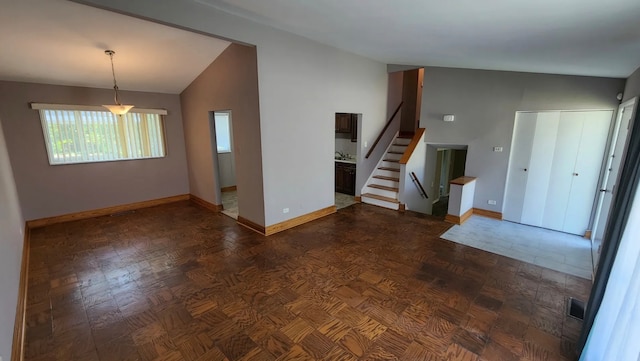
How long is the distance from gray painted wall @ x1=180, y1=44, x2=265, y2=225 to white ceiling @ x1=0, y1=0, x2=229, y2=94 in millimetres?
314

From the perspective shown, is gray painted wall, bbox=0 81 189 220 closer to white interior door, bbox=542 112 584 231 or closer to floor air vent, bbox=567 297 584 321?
floor air vent, bbox=567 297 584 321

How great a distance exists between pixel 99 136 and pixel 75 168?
702 millimetres

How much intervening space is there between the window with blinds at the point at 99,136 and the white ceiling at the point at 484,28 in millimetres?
3572

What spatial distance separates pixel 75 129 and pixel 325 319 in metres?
5.51

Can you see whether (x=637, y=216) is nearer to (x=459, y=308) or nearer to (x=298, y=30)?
(x=459, y=308)

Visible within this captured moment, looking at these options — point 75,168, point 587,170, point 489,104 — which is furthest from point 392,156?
point 75,168

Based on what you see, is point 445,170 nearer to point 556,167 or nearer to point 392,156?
point 392,156

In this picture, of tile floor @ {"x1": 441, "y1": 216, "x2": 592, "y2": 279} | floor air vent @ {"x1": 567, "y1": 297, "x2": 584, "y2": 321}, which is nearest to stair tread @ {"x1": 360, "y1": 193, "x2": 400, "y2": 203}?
tile floor @ {"x1": 441, "y1": 216, "x2": 592, "y2": 279}

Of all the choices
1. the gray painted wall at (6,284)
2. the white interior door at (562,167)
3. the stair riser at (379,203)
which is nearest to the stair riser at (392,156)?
the stair riser at (379,203)

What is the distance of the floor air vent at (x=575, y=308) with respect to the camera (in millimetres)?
2457

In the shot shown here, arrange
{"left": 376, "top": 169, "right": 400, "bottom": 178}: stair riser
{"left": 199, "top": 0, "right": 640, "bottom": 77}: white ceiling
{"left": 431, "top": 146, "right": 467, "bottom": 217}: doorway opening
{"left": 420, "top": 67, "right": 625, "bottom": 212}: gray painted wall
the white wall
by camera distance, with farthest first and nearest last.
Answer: {"left": 431, "top": 146, "right": 467, "bottom": 217}: doorway opening → {"left": 376, "top": 169, "right": 400, "bottom": 178}: stair riser → {"left": 420, "top": 67, "right": 625, "bottom": 212}: gray painted wall → the white wall → {"left": 199, "top": 0, "right": 640, "bottom": 77}: white ceiling

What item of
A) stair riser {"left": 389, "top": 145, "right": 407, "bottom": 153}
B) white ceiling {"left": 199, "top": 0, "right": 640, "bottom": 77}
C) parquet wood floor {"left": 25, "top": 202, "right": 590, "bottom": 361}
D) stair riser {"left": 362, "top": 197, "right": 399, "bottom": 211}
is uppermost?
white ceiling {"left": 199, "top": 0, "right": 640, "bottom": 77}

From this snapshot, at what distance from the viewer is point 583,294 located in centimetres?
279

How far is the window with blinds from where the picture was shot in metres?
4.58
